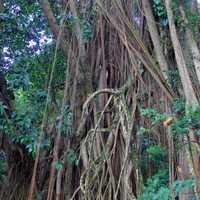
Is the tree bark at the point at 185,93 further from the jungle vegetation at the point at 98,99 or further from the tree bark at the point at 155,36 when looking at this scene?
the tree bark at the point at 155,36

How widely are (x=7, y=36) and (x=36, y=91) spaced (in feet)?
1.88

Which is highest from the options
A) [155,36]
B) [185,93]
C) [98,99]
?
[155,36]

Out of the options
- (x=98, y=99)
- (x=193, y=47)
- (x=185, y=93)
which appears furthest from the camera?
(x=98, y=99)

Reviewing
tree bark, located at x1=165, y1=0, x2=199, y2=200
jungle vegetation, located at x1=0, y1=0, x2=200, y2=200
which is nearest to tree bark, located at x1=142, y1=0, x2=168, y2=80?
jungle vegetation, located at x1=0, y1=0, x2=200, y2=200

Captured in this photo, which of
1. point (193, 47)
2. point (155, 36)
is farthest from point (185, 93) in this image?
point (155, 36)

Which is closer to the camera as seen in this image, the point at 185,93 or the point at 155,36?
the point at 185,93

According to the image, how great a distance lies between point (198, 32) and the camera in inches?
122

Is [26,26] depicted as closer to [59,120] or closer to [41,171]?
[59,120]

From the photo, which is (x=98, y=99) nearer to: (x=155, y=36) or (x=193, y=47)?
(x=155, y=36)

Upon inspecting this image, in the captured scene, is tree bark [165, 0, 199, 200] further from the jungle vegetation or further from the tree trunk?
the tree trunk

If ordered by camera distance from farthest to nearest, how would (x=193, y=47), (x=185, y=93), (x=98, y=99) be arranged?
(x=98, y=99) < (x=193, y=47) < (x=185, y=93)

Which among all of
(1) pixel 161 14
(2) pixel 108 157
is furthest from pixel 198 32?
(2) pixel 108 157

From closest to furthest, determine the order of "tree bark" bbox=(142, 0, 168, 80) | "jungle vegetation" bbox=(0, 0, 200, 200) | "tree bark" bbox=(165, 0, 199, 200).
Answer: "tree bark" bbox=(165, 0, 199, 200) < "jungle vegetation" bbox=(0, 0, 200, 200) < "tree bark" bbox=(142, 0, 168, 80)

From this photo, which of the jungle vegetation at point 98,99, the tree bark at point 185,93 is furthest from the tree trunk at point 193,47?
the tree bark at point 185,93
